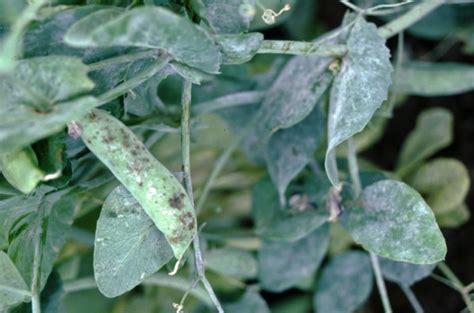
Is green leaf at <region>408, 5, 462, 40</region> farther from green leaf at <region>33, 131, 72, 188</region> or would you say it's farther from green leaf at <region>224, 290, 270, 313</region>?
green leaf at <region>33, 131, 72, 188</region>

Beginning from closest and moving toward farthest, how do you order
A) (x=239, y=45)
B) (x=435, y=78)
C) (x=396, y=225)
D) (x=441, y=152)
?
1. (x=239, y=45)
2. (x=396, y=225)
3. (x=435, y=78)
4. (x=441, y=152)

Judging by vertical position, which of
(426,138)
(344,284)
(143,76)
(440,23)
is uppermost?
(143,76)

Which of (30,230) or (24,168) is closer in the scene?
(24,168)

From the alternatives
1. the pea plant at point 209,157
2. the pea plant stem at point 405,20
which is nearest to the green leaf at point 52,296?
the pea plant at point 209,157

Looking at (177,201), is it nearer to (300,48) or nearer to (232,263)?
(300,48)

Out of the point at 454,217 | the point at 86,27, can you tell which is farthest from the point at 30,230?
the point at 454,217

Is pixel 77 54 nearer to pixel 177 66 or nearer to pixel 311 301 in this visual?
pixel 177 66

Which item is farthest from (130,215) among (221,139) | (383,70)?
(221,139)
